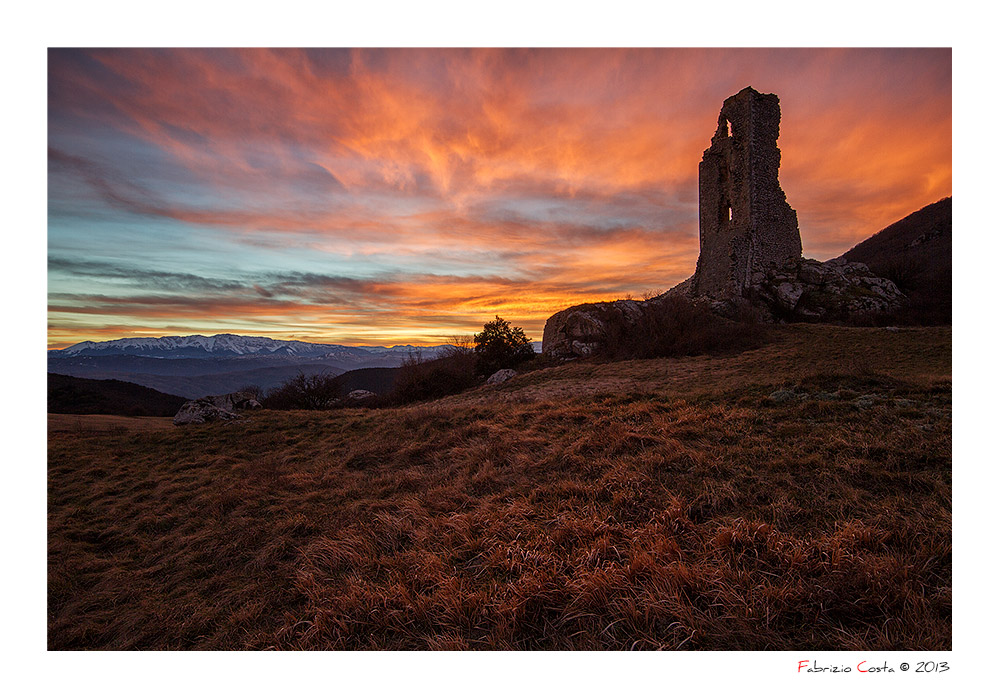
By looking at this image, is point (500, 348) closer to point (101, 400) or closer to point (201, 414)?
point (201, 414)

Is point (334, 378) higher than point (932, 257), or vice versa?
point (932, 257)

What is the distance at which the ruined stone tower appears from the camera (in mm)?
22516

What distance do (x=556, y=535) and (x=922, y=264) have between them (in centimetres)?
3355

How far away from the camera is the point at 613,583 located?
8.09 feet

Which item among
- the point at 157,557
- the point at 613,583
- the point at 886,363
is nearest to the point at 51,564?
the point at 157,557

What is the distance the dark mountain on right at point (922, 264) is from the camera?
16.8 meters

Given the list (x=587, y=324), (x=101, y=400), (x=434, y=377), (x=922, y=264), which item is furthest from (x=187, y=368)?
(x=922, y=264)

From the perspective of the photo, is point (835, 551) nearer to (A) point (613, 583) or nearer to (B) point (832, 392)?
(A) point (613, 583)

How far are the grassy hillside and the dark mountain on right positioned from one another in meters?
4.59

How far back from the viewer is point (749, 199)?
74.3 feet

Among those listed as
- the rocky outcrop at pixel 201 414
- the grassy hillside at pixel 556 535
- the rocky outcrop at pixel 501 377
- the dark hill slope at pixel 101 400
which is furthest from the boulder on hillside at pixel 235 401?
the rocky outcrop at pixel 501 377

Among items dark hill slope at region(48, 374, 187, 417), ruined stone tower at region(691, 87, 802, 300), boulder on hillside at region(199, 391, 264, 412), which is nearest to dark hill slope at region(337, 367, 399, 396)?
boulder on hillside at region(199, 391, 264, 412)
